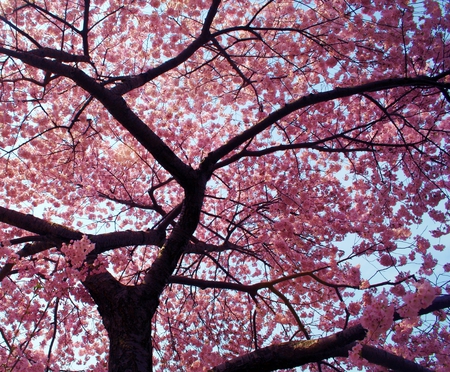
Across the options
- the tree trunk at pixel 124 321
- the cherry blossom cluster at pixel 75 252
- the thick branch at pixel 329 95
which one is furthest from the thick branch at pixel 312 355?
the thick branch at pixel 329 95

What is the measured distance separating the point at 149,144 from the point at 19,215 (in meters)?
1.66

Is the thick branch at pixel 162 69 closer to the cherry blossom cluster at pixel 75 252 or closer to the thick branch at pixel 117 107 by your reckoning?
the thick branch at pixel 117 107

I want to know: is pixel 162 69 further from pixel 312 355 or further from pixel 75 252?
pixel 312 355

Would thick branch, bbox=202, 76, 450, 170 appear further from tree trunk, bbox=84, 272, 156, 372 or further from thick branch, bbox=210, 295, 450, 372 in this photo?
thick branch, bbox=210, 295, 450, 372

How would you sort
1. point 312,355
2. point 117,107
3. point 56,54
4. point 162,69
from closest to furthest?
point 312,355 < point 117,107 < point 56,54 < point 162,69

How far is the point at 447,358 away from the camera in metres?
5.15

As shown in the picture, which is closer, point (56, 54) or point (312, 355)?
point (312, 355)

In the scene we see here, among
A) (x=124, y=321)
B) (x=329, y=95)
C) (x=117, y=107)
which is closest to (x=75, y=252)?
(x=124, y=321)

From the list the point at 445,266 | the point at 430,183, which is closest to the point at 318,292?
the point at 445,266

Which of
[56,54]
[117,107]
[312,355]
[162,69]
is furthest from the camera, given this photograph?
[162,69]

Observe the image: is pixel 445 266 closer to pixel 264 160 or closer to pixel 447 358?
pixel 447 358

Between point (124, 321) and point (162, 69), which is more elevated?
point (162, 69)

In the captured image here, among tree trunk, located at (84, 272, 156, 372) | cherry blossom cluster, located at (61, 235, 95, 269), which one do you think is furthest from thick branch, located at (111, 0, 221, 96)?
tree trunk, located at (84, 272, 156, 372)

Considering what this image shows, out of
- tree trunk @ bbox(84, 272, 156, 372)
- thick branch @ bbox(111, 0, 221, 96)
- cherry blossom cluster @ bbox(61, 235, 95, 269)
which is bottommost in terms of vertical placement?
tree trunk @ bbox(84, 272, 156, 372)
